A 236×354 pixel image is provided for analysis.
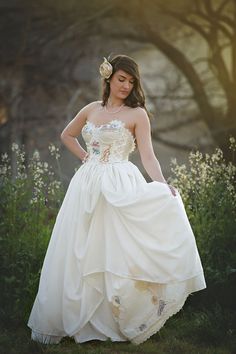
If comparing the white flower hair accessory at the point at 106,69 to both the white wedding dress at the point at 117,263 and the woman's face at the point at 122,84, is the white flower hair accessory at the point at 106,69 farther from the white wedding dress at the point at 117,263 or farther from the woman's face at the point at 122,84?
the white wedding dress at the point at 117,263

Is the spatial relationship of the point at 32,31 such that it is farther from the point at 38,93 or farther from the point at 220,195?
the point at 220,195

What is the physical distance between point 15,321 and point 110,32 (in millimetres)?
4676

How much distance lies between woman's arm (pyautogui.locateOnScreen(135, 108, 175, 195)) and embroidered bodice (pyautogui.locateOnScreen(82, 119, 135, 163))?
0.07 meters

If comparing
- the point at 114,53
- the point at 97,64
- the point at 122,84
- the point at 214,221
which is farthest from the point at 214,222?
Answer: the point at 97,64

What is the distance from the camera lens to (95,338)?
12.0ft

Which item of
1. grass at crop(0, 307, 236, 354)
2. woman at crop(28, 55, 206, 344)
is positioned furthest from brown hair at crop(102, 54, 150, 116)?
grass at crop(0, 307, 236, 354)

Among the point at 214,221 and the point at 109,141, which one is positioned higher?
the point at 109,141

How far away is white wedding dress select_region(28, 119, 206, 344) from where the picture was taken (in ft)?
11.7

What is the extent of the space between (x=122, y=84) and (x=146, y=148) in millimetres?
390

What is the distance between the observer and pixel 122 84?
3768mm

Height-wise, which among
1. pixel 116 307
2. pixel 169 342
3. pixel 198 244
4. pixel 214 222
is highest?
pixel 214 222

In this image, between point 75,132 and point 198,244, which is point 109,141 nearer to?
point 75,132

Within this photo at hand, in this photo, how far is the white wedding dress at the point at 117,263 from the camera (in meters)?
3.57

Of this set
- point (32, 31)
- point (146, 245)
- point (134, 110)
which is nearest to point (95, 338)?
point (146, 245)
